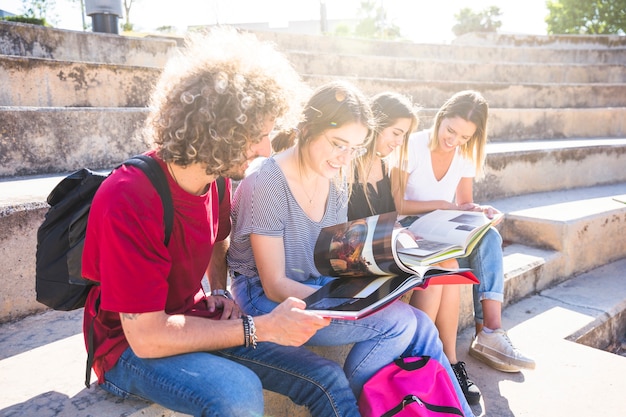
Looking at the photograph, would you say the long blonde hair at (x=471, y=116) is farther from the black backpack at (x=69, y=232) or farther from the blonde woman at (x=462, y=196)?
the black backpack at (x=69, y=232)

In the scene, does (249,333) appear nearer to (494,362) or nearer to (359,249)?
(359,249)

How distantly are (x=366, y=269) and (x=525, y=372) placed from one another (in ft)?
4.03

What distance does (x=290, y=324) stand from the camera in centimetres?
122

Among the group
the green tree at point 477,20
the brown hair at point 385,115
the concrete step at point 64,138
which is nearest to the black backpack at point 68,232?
the brown hair at point 385,115

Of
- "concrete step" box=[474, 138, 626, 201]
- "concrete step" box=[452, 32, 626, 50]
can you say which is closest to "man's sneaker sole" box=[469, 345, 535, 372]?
"concrete step" box=[474, 138, 626, 201]

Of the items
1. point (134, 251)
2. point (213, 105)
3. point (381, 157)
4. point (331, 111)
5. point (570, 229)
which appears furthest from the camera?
point (570, 229)

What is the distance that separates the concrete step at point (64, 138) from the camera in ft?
8.00

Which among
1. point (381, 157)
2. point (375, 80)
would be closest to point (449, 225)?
point (381, 157)

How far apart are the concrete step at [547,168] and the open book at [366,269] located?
2.52m

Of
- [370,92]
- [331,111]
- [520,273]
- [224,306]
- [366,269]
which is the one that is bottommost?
[520,273]

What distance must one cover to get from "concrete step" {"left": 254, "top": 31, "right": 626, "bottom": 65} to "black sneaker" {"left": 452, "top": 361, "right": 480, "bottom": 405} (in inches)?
215

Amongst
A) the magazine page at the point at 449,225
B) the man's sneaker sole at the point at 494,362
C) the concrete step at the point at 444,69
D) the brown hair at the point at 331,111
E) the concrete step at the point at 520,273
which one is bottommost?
the man's sneaker sole at the point at 494,362

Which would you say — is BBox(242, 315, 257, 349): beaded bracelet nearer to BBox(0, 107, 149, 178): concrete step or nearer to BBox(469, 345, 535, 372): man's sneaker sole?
BBox(469, 345, 535, 372): man's sneaker sole

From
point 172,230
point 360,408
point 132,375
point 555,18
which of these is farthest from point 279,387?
point 555,18
